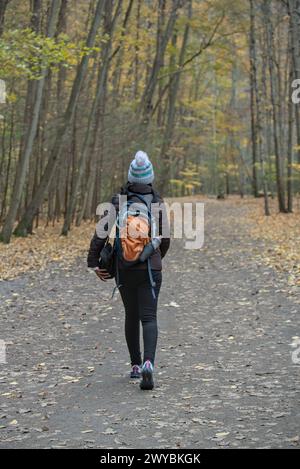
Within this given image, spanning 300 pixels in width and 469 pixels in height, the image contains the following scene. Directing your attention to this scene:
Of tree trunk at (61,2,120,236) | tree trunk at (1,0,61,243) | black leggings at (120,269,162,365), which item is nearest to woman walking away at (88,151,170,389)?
black leggings at (120,269,162,365)

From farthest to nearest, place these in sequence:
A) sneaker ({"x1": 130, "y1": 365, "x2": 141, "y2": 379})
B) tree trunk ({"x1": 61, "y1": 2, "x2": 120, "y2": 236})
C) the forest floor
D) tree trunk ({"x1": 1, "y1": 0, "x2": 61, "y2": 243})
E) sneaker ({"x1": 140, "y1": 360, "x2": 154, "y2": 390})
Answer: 1. tree trunk ({"x1": 61, "y1": 2, "x2": 120, "y2": 236})
2. tree trunk ({"x1": 1, "y1": 0, "x2": 61, "y2": 243})
3. sneaker ({"x1": 130, "y1": 365, "x2": 141, "y2": 379})
4. sneaker ({"x1": 140, "y1": 360, "x2": 154, "y2": 390})
5. the forest floor

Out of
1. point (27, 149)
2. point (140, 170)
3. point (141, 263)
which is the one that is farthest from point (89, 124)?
point (141, 263)

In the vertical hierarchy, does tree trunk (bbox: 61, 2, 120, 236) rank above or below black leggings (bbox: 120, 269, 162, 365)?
above

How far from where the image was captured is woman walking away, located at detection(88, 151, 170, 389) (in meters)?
5.77

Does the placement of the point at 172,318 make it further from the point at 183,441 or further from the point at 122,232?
the point at 183,441

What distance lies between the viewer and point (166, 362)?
704cm

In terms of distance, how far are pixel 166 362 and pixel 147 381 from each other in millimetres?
1249

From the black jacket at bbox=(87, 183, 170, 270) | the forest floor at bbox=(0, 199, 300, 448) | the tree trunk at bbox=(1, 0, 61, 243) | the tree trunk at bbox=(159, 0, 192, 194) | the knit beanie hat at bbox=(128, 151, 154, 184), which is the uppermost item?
the tree trunk at bbox=(159, 0, 192, 194)

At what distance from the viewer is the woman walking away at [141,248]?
5.77 m

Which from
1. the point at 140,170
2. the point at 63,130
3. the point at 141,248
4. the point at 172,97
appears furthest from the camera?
the point at 172,97

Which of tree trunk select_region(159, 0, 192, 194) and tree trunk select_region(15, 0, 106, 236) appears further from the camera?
tree trunk select_region(159, 0, 192, 194)

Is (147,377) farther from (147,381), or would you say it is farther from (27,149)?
(27,149)

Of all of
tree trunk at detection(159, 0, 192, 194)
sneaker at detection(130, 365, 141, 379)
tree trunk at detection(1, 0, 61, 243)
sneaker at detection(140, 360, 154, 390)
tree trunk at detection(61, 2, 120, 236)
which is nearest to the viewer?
sneaker at detection(140, 360, 154, 390)

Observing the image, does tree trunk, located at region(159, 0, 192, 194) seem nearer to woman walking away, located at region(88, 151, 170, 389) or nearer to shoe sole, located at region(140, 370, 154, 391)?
woman walking away, located at region(88, 151, 170, 389)
